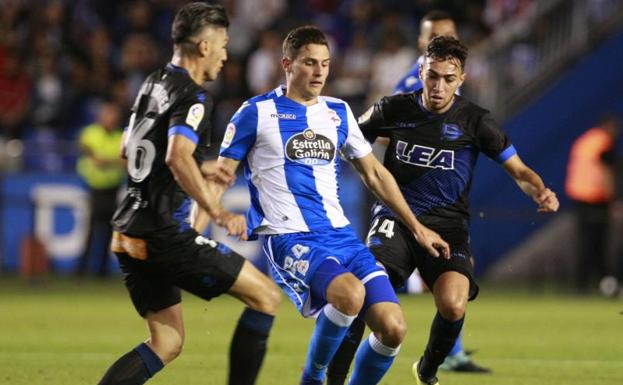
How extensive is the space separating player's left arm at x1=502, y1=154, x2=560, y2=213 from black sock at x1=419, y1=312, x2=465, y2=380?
818 mm

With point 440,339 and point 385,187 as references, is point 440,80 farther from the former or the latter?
point 440,339

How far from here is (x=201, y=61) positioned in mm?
6547

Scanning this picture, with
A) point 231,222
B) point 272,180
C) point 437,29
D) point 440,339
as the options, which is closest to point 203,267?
point 231,222

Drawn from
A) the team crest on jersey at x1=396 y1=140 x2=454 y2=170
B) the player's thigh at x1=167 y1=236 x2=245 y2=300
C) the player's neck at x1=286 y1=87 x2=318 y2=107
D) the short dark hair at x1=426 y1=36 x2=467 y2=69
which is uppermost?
the short dark hair at x1=426 y1=36 x2=467 y2=69

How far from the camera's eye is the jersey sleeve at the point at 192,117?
621cm

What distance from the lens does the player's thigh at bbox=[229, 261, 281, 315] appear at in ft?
20.7

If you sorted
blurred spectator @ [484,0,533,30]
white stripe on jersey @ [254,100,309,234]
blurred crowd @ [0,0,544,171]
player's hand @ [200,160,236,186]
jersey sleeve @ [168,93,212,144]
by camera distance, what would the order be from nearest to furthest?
jersey sleeve @ [168,93,212,144], player's hand @ [200,160,236,186], white stripe on jersey @ [254,100,309,234], blurred crowd @ [0,0,544,171], blurred spectator @ [484,0,533,30]

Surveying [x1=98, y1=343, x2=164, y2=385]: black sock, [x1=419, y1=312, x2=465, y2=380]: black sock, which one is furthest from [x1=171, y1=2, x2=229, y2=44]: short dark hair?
[x1=419, y1=312, x2=465, y2=380]: black sock

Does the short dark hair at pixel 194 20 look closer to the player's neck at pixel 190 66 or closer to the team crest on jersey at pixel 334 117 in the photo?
the player's neck at pixel 190 66

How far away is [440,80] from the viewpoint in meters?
7.79

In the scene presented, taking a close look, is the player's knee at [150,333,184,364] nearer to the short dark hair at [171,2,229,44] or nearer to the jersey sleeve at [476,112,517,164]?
the short dark hair at [171,2,229,44]

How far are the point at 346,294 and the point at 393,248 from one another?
114cm

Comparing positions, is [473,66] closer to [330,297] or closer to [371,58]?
[371,58]

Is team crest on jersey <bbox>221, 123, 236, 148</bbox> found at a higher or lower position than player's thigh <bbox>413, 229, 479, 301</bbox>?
higher
